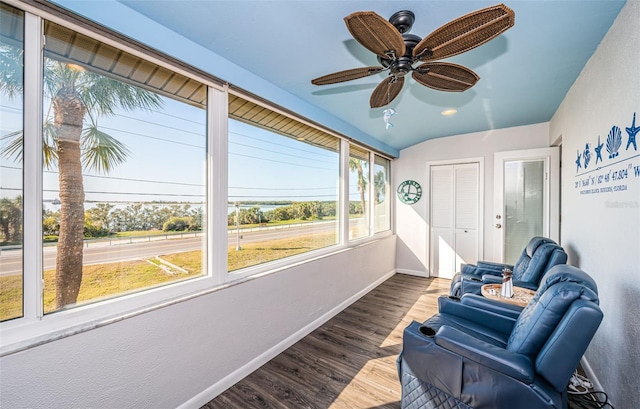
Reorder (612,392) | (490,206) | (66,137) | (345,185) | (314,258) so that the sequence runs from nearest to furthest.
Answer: (66,137)
(612,392)
(314,258)
(345,185)
(490,206)

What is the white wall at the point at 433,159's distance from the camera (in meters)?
3.88

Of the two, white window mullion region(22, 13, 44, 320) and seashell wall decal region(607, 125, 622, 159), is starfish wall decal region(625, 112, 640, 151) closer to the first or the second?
seashell wall decal region(607, 125, 622, 159)

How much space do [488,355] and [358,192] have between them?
2864 mm

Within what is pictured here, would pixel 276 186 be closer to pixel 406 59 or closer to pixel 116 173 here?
pixel 116 173

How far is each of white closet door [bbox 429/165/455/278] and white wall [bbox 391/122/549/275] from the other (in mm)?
139

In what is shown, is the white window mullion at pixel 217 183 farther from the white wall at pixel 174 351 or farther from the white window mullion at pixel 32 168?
the white window mullion at pixel 32 168

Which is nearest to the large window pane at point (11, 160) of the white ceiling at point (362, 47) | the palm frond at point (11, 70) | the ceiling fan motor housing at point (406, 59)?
the palm frond at point (11, 70)

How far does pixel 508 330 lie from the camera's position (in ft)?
5.94

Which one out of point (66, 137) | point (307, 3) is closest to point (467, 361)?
point (307, 3)

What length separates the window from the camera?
7.19ft

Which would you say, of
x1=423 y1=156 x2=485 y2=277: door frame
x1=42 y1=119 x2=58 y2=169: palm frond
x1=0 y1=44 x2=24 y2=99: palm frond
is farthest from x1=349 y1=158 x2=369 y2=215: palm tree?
x1=0 y1=44 x2=24 y2=99: palm frond

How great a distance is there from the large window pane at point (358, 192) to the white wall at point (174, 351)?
1170 millimetres

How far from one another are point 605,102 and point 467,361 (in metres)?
1.94

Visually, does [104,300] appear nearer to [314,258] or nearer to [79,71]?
[79,71]
